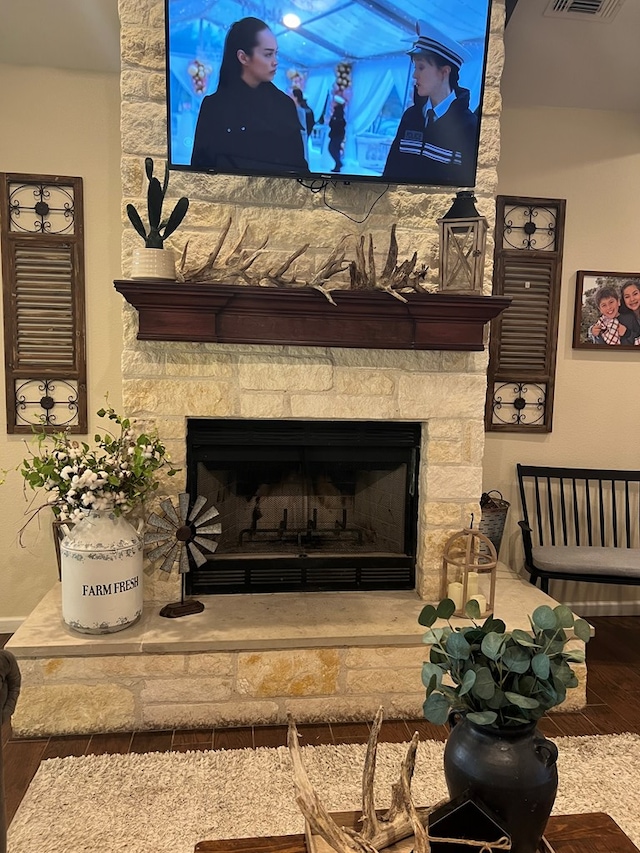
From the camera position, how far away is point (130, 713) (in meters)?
2.34

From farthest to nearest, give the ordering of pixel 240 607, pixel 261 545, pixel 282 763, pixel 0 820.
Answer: pixel 261 545, pixel 240 607, pixel 282 763, pixel 0 820

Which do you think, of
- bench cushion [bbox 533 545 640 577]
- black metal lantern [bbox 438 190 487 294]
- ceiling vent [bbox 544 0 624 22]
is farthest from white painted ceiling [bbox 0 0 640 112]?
bench cushion [bbox 533 545 640 577]

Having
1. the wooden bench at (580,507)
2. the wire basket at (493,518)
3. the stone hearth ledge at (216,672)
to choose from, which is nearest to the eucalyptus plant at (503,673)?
the stone hearth ledge at (216,672)

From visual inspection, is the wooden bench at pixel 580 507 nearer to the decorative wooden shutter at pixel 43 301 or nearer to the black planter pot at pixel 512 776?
the black planter pot at pixel 512 776

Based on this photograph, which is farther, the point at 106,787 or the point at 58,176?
the point at 58,176

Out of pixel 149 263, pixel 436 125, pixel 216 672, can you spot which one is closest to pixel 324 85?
pixel 436 125

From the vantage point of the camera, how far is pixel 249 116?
2.37 m

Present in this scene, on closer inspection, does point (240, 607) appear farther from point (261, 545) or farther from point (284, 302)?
point (284, 302)

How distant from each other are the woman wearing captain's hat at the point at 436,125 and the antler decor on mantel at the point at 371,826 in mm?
2073

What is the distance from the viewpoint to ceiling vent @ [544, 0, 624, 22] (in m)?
2.75

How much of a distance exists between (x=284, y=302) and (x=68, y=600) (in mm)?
1374

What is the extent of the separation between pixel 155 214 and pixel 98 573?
1337 millimetres

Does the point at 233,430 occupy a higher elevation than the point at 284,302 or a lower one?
lower

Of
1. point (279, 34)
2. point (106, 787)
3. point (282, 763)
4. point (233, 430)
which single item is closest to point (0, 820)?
point (106, 787)
